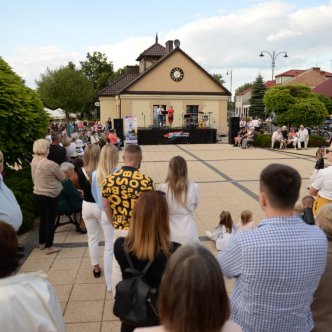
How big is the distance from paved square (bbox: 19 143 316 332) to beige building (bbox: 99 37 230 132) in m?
17.0

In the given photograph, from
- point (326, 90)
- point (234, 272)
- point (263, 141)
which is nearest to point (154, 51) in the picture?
point (326, 90)

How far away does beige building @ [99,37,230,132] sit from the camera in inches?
1260

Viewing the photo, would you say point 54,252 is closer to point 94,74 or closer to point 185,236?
point 185,236

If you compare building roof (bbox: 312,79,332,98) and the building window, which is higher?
building roof (bbox: 312,79,332,98)

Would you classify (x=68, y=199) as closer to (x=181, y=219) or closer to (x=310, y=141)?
(x=181, y=219)

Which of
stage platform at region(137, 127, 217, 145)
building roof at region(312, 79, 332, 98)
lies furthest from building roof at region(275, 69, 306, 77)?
stage platform at region(137, 127, 217, 145)

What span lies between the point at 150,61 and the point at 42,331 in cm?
3849

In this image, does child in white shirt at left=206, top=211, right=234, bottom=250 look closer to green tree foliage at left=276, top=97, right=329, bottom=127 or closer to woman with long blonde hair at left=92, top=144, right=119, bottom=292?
woman with long blonde hair at left=92, top=144, right=119, bottom=292

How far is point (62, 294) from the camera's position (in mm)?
4320

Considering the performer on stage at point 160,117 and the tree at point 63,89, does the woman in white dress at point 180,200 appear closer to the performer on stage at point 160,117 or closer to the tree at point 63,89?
the performer on stage at point 160,117

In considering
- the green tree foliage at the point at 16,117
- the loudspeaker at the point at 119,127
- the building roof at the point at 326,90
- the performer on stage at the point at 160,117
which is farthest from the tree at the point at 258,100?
the green tree foliage at the point at 16,117

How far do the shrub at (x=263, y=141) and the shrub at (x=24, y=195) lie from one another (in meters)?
16.7

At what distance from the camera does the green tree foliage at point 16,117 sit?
6711 mm

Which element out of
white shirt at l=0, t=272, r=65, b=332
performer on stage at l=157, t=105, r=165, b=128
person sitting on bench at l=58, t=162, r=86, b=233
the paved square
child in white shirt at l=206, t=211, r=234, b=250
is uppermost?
performer on stage at l=157, t=105, r=165, b=128
